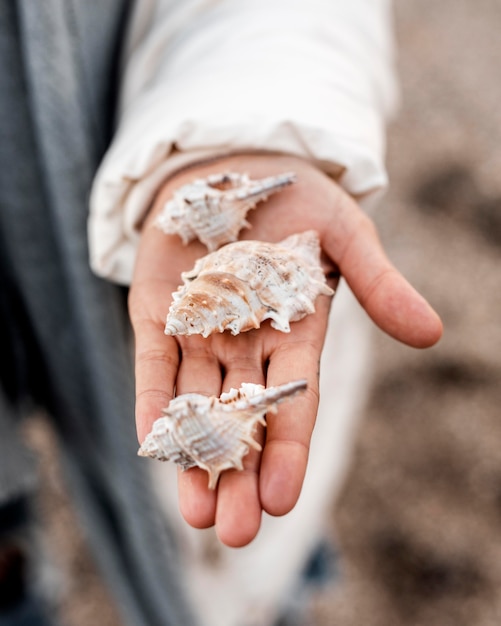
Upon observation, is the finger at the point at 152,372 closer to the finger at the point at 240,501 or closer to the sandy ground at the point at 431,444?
the finger at the point at 240,501

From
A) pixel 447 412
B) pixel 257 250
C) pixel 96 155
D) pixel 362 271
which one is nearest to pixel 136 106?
pixel 96 155

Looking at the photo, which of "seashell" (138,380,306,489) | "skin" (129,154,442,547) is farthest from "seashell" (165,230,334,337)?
"seashell" (138,380,306,489)

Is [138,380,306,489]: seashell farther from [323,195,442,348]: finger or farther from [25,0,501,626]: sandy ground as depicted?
[25,0,501,626]: sandy ground

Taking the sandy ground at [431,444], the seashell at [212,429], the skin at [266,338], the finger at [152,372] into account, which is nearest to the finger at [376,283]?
the skin at [266,338]

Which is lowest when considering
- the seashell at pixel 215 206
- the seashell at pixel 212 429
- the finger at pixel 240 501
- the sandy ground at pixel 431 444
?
the sandy ground at pixel 431 444

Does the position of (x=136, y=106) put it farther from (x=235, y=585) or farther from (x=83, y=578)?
(x=83, y=578)

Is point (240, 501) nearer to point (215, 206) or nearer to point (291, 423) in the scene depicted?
point (291, 423)
